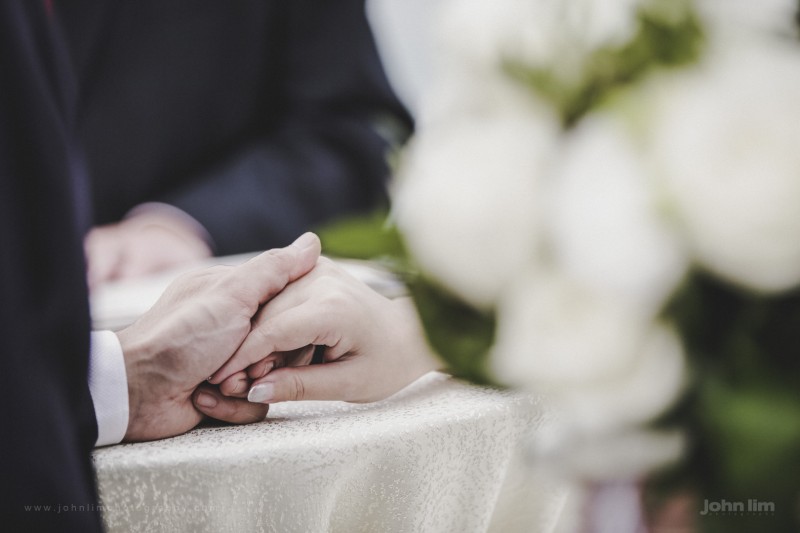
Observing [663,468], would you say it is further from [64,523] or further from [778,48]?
[64,523]

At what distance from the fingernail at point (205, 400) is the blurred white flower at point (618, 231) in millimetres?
289


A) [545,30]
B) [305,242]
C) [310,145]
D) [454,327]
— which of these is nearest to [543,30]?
[545,30]

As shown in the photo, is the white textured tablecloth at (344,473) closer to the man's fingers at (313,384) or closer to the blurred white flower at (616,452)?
the man's fingers at (313,384)

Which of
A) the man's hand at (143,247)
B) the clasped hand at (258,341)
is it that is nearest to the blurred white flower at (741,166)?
the clasped hand at (258,341)

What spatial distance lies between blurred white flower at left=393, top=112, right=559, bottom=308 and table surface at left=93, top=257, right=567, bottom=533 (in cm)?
20

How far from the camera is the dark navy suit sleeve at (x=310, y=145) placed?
856 mm

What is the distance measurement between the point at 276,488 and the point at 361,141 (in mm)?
593

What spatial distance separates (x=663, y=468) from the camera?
0.25 metres

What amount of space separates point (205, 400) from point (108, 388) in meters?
0.05

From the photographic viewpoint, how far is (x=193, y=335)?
0.44 meters

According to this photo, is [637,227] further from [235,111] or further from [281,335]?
[235,111]

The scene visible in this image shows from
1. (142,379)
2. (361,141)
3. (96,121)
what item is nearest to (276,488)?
(142,379)

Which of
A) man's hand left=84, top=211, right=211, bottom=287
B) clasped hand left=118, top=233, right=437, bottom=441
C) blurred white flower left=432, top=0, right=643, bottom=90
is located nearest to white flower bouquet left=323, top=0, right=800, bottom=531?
blurred white flower left=432, top=0, right=643, bottom=90

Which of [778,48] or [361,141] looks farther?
[361,141]
